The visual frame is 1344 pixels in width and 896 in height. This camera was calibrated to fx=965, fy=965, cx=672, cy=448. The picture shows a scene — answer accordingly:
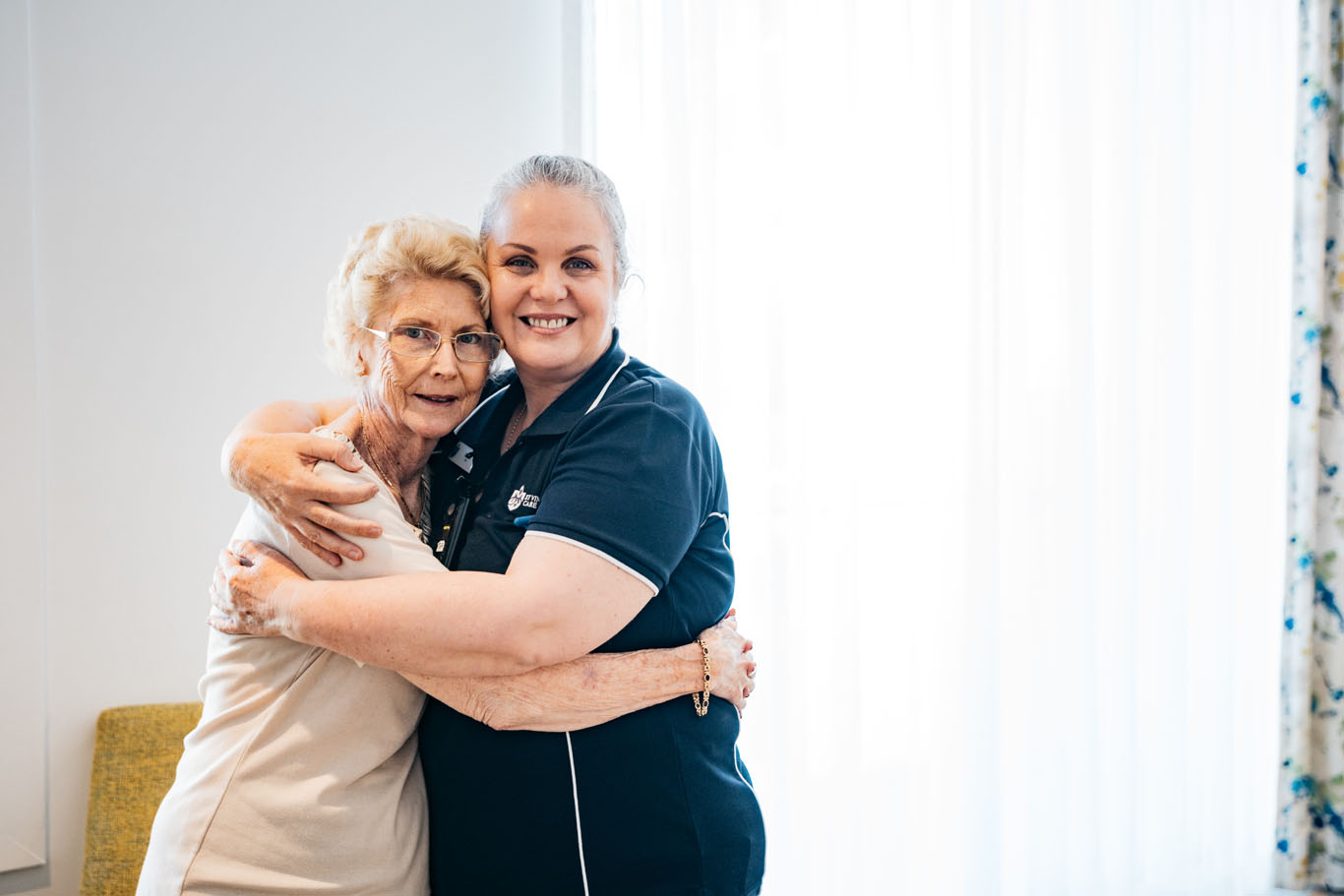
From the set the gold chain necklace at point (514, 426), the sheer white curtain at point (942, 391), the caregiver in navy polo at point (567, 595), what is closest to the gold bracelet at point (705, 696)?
the caregiver in navy polo at point (567, 595)

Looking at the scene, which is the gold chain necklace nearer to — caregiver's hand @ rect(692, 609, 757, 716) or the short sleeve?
the short sleeve

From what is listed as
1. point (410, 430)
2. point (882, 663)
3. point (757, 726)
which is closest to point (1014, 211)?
point (882, 663)

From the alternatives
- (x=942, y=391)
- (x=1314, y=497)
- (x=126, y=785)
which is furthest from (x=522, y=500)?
(x=1314, y=497)

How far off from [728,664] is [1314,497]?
2.51 m

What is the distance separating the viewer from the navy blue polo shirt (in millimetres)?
1293

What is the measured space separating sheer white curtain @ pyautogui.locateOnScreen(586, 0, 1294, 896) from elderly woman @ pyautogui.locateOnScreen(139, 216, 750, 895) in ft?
3.77

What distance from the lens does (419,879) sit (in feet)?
4.57

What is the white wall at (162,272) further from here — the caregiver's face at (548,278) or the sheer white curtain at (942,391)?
the caregiver's face at (548,278)

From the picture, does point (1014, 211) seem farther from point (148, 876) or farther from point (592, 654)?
point (148, 876)

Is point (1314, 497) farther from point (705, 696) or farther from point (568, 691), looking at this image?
point (568, 691)

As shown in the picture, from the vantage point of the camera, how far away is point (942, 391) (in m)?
2.67

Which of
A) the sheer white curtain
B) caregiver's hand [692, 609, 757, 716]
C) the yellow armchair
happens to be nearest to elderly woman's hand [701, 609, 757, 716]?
caregiver's hand [692, 609, 757, 716]

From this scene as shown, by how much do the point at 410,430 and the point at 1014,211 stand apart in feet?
6.37

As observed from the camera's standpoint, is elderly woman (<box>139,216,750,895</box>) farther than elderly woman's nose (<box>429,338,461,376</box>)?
No
